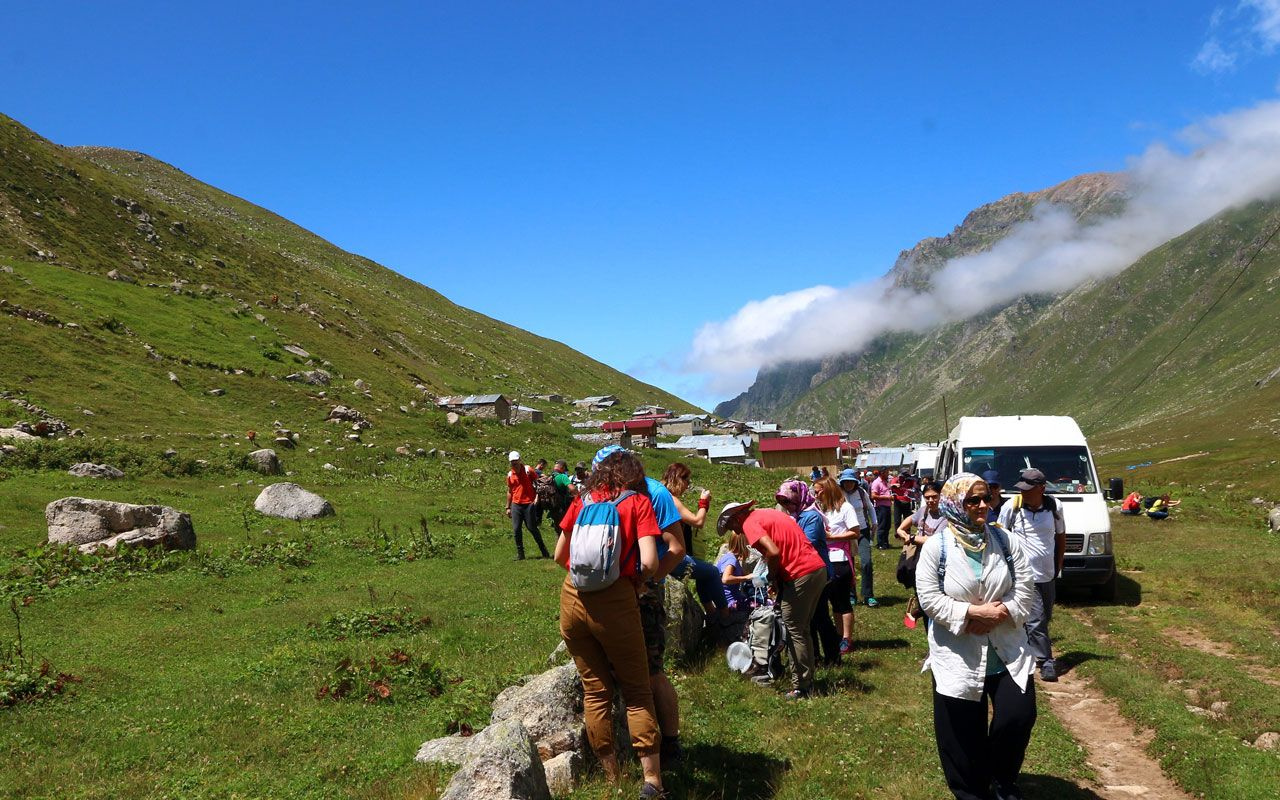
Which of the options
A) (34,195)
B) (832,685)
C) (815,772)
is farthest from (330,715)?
(34,195)

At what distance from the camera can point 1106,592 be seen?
15.6 metres

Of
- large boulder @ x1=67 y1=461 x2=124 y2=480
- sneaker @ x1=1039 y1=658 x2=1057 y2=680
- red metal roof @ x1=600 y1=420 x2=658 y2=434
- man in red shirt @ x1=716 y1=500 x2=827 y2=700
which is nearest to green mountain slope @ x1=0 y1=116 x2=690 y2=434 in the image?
large boulder @ x1=67 y1=461 x2=124 y2=480

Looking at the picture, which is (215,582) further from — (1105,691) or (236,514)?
(1105,691)

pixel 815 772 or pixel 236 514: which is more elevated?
pixel 236 514

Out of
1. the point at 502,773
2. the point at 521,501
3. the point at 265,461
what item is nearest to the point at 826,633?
the point at 502,773

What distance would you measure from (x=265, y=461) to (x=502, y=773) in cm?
2444

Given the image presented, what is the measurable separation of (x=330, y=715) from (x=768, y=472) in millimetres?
50662

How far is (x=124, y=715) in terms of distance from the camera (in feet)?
27.3

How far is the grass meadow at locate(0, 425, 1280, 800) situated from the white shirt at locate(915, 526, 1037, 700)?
1.62m

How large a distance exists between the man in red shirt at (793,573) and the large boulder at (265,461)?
22.2 metres

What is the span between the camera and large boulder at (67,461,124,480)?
22.5m

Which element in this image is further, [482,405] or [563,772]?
[482,405]

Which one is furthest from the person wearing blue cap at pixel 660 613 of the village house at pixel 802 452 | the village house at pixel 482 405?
the village house at pixel 802 452

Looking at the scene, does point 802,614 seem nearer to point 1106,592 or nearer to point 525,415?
point 1106,592
